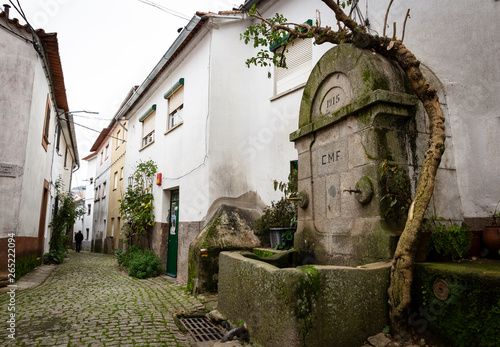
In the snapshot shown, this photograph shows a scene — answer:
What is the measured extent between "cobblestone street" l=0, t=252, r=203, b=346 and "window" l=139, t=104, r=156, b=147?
222 inches

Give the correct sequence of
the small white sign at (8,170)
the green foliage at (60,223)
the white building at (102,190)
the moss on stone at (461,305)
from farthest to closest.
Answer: the white building at (102,190) < the green foliage at (60,223) < the small white sign at (8,170) < the moss on stone at (461,305)

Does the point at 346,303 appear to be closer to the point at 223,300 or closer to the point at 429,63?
the point at 223,300

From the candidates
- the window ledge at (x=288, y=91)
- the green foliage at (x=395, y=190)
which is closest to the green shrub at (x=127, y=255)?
the window ledge at (x=288, y=91)

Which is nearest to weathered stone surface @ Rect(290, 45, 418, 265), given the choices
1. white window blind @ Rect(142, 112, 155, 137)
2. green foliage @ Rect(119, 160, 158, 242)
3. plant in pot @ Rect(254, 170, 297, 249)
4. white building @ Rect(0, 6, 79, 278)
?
plant in pot @ Rect(254, 170, 297, 249)

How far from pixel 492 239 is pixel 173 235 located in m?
7.50

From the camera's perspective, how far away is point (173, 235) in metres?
9.13

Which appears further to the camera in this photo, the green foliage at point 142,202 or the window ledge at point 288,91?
the green foliage at point 142,202

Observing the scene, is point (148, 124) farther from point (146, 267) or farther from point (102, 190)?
point (102, 190)

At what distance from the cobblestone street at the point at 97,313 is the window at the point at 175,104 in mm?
4636

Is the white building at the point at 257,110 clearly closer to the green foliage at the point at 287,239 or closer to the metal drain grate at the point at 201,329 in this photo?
the green foliage at the point at 287,239

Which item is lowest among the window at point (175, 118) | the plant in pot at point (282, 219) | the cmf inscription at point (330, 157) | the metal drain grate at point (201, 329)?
the metal drain grate at point (201, 329)

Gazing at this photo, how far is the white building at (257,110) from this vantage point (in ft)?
13.0

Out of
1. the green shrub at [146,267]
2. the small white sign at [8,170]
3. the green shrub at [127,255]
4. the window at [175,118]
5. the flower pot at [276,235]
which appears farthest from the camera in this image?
the green shrub at [127,255]

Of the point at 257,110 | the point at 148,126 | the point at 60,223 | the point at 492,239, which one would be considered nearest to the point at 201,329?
the point at 492,239
